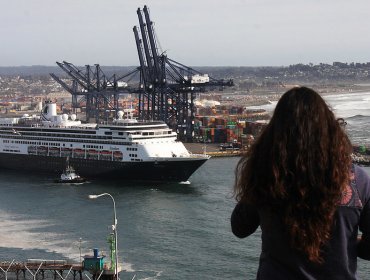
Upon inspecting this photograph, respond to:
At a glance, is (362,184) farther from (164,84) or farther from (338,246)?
(164,84)

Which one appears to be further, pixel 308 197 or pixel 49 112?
pixel 49 112

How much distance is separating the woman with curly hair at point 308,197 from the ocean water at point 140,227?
245 inches

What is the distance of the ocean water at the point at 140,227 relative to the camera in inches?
412

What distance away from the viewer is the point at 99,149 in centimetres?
2172

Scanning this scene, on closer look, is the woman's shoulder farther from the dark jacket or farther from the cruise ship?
the cruise ship

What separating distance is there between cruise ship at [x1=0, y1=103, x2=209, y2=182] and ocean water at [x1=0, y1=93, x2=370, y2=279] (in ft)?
1.77

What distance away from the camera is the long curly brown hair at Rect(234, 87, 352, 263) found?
1.19 m

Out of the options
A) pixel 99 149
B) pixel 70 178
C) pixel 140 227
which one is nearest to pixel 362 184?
pixel 140 227

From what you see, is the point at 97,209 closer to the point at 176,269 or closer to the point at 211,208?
the point at 211,208

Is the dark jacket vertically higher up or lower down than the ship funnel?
higher up

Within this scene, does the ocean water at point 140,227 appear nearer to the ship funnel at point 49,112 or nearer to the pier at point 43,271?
the pier at point 43,271

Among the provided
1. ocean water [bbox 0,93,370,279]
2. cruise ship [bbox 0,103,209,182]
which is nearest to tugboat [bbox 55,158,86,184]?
ocean water [bbox 0,93,370,279]

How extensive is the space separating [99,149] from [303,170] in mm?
20705

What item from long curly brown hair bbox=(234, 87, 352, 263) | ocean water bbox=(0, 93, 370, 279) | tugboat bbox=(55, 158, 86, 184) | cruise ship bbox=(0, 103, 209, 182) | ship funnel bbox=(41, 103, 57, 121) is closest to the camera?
long curly brown hair bbox=(234, 87, 352, 263)
